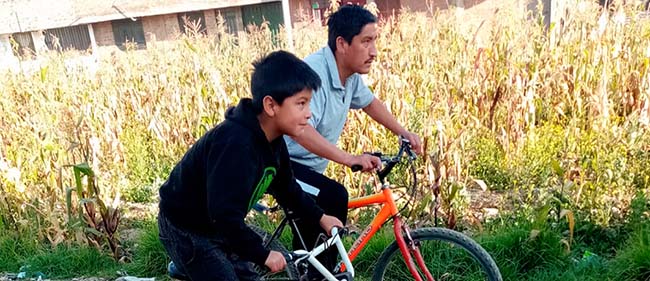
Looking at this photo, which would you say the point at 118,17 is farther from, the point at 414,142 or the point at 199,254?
the point at 199,254

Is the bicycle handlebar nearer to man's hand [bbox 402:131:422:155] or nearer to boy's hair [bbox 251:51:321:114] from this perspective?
man's hand [bbox 402:131:422:155]

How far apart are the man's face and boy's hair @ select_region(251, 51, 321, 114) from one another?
2.09 feet

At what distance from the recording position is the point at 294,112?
182 cm

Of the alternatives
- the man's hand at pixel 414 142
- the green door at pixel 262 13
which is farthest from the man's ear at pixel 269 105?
the green door at pixel 262 13

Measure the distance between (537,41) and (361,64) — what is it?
3.18 m

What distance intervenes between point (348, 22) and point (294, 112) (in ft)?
2.52

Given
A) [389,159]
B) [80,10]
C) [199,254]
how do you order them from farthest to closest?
[80,10]
[389,159]
[199,254]

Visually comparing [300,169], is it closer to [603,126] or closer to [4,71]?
[603,126]

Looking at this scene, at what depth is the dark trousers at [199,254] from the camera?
2.07 meters

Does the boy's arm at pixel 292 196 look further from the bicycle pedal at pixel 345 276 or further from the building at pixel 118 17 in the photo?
the building at pixel 118 17

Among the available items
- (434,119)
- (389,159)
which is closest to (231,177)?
(389,159)

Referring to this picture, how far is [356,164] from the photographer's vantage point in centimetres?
228

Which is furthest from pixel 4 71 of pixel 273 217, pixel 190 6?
pixel 190 6

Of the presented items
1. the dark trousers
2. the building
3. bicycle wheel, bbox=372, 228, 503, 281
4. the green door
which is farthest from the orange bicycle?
the green door
